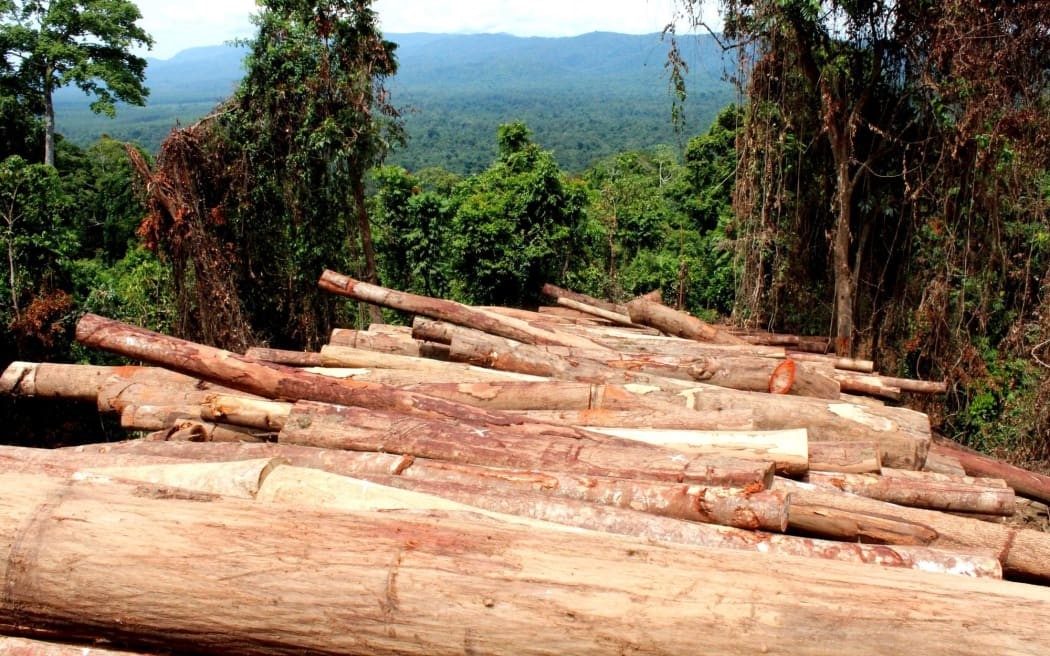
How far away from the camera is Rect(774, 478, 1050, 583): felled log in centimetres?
321

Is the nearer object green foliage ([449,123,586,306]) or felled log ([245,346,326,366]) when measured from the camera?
felled log ([245,346,326,366])

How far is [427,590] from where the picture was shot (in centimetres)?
A: 227

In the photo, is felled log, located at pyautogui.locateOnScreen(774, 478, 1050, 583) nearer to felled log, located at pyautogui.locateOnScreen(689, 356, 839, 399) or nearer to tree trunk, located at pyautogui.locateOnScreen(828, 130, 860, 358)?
felled log, located at pyautogui.locateOnScreen(689, 356, 839, 399)

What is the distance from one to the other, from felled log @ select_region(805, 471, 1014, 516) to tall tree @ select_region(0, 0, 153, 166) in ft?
95.8

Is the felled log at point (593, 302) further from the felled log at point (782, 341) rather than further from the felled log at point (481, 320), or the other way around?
the felled log at point (481, 320)

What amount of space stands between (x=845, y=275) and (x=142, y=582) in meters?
9.63

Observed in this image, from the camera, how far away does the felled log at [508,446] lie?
10.8 ft

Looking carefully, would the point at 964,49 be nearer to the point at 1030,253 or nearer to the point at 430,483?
the point at 1030,253

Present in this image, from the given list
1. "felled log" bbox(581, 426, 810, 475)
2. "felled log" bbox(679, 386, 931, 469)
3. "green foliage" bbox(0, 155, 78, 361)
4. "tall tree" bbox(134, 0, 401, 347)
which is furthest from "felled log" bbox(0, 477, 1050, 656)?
"green foliage" bbox(0, 155, 78, 361)

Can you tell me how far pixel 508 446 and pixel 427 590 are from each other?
1338 mm

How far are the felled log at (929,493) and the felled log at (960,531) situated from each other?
0.17 m

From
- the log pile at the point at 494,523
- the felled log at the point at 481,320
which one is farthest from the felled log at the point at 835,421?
the felled log at the point at 481,320

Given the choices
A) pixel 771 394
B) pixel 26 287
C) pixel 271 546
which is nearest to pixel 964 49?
pixel 771 394

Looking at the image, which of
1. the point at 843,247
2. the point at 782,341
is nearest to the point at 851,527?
the point at 782,341
